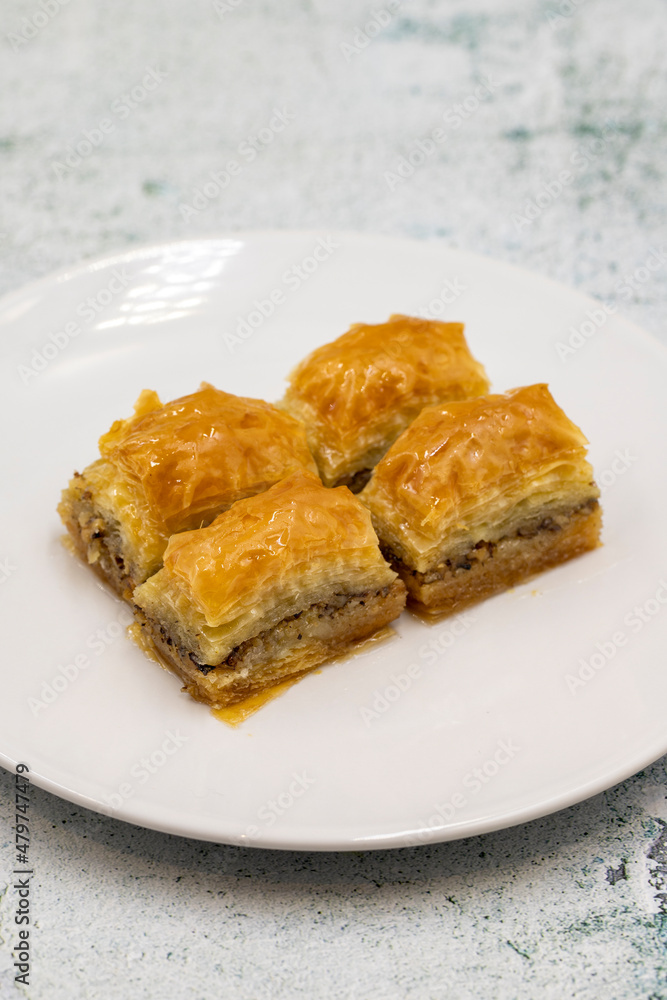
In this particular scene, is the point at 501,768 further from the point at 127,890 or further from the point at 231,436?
the point at 231,436

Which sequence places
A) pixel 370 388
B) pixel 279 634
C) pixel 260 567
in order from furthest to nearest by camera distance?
pixel 370 388, pixel 279 634, pixel 260 567

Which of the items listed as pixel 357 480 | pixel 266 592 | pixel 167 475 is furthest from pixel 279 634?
pixel 357 480

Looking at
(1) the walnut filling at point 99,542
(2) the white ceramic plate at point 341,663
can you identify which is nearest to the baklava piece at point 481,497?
(2) the white ceramic plate at point 341,663

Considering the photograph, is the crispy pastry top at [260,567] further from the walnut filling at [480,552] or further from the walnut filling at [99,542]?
the walnut filling at [99,542]

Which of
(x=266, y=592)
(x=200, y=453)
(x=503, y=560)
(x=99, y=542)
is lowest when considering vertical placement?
(x=503, y=560)

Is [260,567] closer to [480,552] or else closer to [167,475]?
[167,475]

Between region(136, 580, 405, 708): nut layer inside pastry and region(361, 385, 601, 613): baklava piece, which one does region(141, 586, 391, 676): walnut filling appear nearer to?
region(136, 580, 405, 708): nut layer inside pastry
